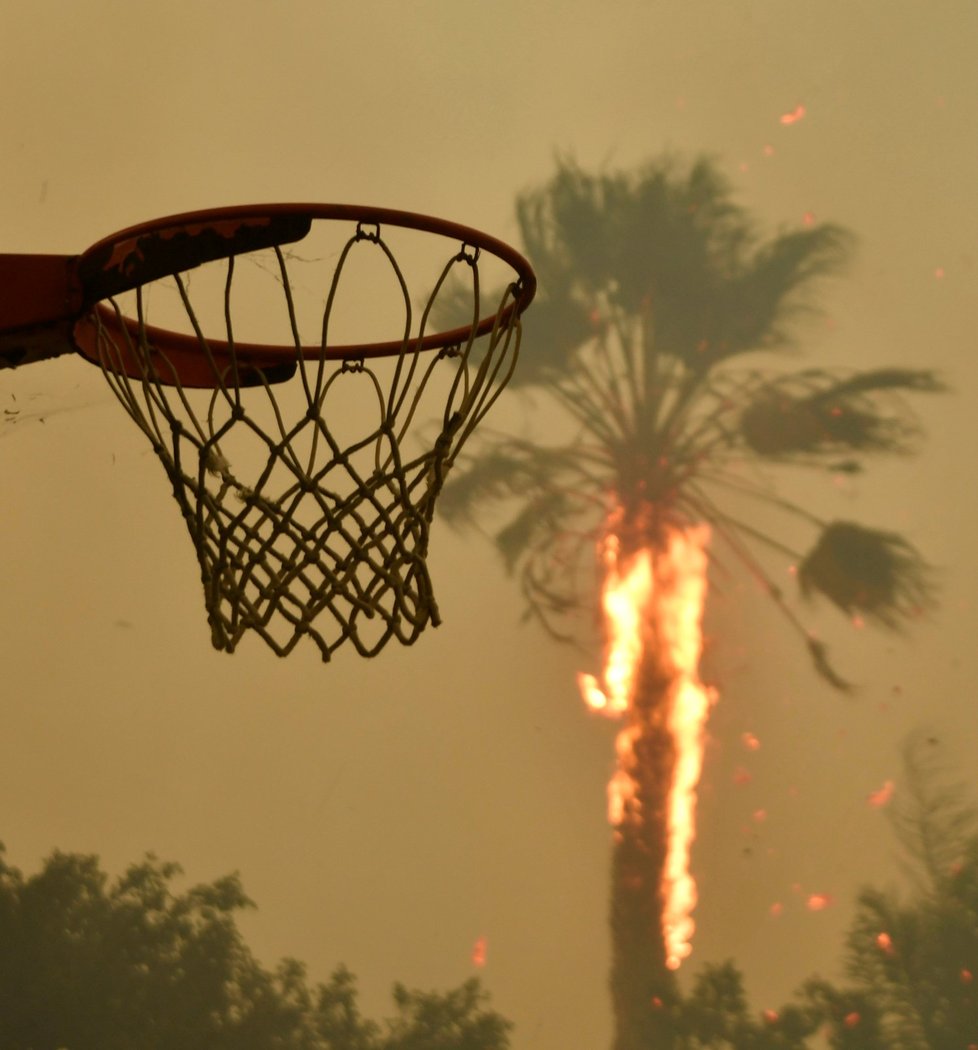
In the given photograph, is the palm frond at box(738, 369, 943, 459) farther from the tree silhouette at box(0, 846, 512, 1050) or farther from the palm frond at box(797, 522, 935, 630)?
the tree silhouette at box(0, 846, 512, 1050)

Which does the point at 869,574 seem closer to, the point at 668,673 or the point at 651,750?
the point at 668,673

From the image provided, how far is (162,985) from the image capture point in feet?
7.41

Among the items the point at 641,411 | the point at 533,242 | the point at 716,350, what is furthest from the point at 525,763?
the point at 533,242

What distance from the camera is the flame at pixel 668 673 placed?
2326 mm

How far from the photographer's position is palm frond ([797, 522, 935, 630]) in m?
2.41

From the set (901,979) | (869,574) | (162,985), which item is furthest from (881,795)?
(162,985)

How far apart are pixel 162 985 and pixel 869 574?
164 centimetres

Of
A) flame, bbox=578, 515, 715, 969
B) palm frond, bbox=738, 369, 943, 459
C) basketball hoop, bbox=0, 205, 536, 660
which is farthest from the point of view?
palm frond, bbox=738, 369, 943, 459

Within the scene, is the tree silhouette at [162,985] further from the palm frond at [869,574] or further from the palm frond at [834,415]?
the palm frond at [834,415]

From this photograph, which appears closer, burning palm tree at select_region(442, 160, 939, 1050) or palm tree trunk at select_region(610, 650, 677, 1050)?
palm tree trunk at select_region(610, 650, 677, 1050)

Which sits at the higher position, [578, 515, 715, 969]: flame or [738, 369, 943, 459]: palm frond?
[738, 369, 943, 459]: palm frond

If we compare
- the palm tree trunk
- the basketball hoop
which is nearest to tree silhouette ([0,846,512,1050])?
the palm tree trunk

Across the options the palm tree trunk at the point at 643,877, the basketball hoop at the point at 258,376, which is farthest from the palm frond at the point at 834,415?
the basketball hoop at the point at 258,376

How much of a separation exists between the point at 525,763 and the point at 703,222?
1.25 m
